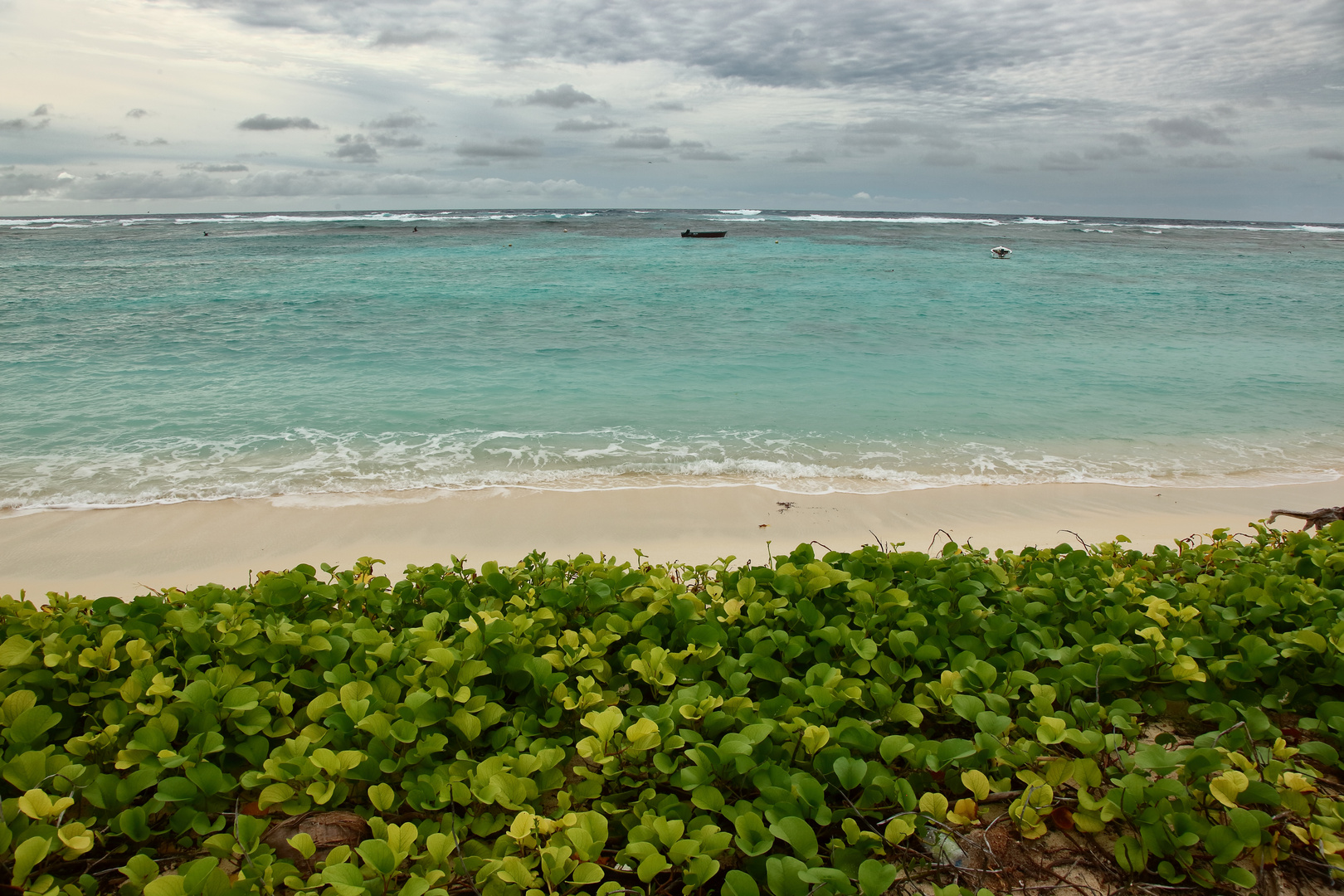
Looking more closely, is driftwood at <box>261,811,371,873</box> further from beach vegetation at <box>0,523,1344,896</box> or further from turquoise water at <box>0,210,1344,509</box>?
turquoise water at <box>0,210,1344,509</box>

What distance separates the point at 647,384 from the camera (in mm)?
11672

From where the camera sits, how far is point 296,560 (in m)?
5.86

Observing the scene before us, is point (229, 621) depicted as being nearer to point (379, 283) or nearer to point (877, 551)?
point (877, 551)

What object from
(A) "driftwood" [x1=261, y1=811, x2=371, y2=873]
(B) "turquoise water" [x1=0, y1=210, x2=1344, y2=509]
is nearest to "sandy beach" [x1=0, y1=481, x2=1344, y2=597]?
(B) "turquoise water" [x1=0, y1=210, x2=1344, y2=509]

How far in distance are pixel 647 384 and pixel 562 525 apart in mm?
5500

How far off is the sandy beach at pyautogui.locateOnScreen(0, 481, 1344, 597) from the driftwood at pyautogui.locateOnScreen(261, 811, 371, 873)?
369 cm

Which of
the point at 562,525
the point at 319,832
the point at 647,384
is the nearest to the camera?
the point at 319,832

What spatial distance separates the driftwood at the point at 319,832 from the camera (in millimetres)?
1948

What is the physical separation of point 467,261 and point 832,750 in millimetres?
36042

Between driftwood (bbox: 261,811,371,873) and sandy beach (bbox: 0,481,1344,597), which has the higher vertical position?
driftwood (bbox: 261,811,371,873)

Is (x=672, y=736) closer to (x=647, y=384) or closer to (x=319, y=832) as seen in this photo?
(x=319, y=832)

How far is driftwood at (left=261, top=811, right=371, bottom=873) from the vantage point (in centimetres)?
195

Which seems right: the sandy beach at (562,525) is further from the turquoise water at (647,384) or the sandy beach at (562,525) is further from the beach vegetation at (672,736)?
the beach vegetation at (672,736)

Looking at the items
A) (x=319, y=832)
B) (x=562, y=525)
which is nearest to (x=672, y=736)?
(x=319, y=832)
